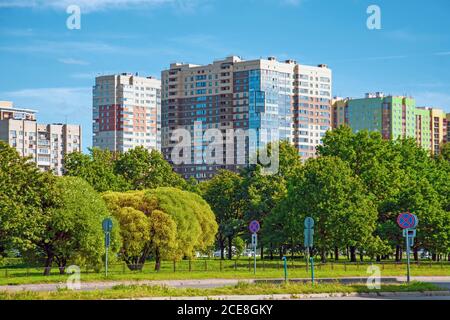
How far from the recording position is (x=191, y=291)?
108ft

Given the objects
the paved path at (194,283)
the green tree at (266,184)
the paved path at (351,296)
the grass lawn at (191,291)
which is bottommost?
the paved path at (194,283)

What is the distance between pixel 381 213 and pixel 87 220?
32632 mm

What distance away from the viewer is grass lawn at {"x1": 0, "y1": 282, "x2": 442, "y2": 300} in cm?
2953

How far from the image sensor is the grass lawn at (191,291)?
1163 inches

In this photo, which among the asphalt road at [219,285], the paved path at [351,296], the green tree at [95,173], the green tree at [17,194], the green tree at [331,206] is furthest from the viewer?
the green tree at [95,173]

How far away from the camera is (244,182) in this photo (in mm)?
104438

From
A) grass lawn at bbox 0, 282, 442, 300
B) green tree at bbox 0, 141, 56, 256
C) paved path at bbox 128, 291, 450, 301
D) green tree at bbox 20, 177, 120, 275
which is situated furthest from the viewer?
green tree at bbox 20, 177, 120, 275

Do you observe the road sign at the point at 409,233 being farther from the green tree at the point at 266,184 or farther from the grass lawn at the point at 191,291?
the green tree at the point at 266,184

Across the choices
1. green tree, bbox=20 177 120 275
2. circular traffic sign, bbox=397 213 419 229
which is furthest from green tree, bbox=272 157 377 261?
circular traffic sign, bbox=397 213 419 229

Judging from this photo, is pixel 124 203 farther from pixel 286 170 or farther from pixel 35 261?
pixel 286 170

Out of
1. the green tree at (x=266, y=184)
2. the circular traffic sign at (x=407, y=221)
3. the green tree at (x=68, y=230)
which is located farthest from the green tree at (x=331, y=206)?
the circular traffic sign at (x=407, y=221)

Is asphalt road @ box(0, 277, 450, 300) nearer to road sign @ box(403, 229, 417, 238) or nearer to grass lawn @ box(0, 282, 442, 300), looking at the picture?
grass lawn @ box(0, 282, 442, 300)

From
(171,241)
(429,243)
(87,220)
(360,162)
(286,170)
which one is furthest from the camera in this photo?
(286,170)
